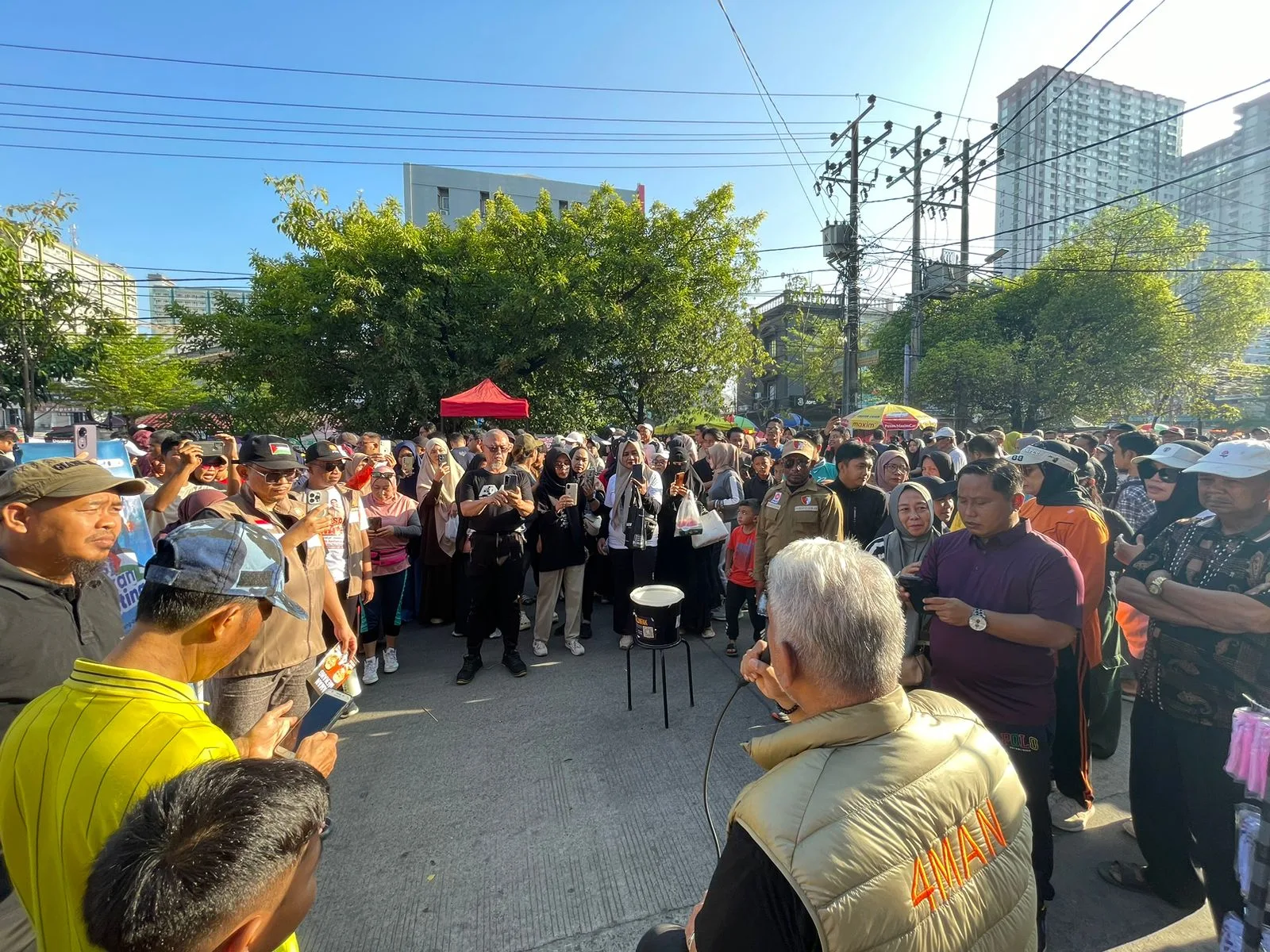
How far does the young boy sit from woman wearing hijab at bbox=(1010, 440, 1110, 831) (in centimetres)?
226

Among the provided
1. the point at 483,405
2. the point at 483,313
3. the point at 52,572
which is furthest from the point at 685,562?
the point at 483,313

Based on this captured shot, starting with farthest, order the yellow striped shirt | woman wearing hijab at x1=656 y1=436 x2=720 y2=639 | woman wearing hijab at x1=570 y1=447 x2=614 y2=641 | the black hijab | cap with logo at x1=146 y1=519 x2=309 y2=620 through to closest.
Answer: woman wearing hijab at x1=656 y1=436 x2=720 y2=639 < woman wearing hijab at x1=570 y1=447 x2=614 y2=641 < the black hijab < cap with logo at x1=146 y1=519 x2=309 y2=620 < the yellow striped shirt

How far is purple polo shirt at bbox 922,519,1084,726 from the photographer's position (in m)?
2.34

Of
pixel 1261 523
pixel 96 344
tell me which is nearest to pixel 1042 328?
pixel 1261 523

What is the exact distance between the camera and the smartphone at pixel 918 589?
2707mm

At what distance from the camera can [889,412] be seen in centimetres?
1443

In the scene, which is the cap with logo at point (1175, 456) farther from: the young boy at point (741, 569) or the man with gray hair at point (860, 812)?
the man with gray hair at point (860, 812)

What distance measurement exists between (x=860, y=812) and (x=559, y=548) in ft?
15.0

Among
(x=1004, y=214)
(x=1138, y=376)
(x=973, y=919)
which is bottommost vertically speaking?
(x=973, y=919)

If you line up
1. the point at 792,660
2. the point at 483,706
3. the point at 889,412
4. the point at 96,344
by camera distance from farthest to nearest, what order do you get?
the point at 96,344 < the point at 889,412 < the point at 483,706 < the point at 792,660

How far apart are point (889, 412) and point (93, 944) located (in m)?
15.3

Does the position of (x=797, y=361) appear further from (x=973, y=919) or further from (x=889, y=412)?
(x=973, y=919)

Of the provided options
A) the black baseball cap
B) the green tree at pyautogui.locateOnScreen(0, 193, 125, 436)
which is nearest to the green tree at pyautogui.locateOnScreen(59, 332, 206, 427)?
the green tree at pyautogui.locateOnScreen(0, 193, 125, 436)

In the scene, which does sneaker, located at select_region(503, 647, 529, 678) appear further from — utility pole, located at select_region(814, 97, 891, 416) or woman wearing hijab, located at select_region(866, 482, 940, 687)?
utility pole, located at select_region(814, 97, 891, 416)
